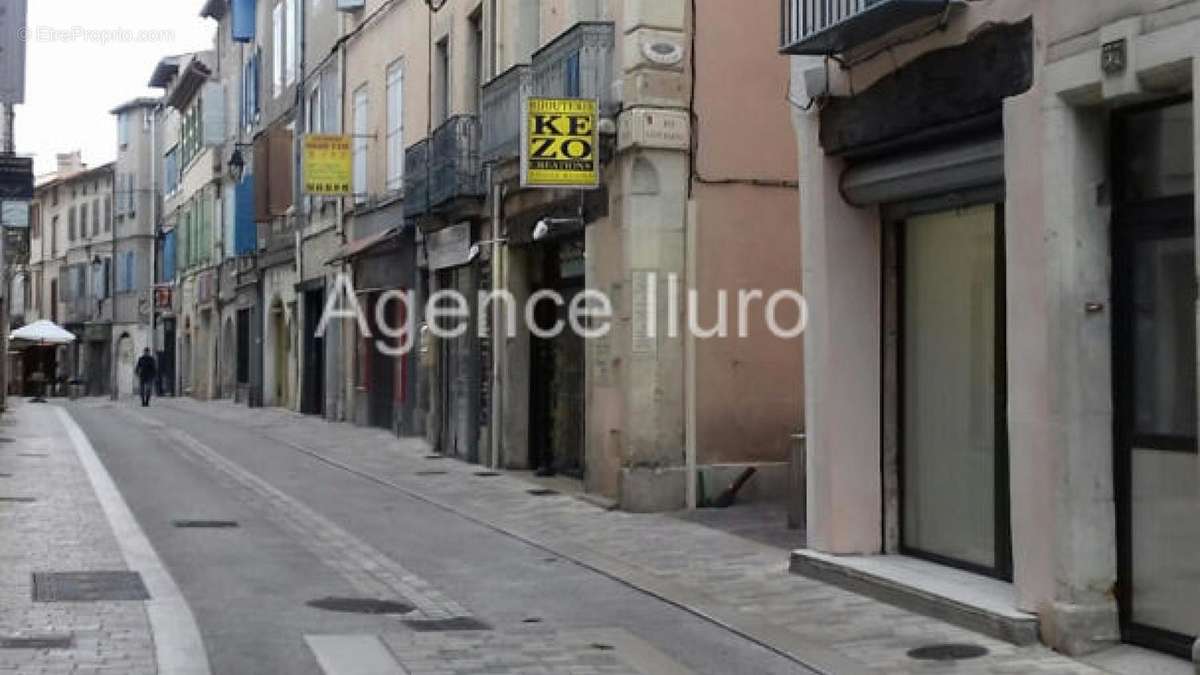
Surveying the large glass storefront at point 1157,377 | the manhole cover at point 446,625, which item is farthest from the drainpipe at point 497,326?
the large glass storefront at point 1157,377

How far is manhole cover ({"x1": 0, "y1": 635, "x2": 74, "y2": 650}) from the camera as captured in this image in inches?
289

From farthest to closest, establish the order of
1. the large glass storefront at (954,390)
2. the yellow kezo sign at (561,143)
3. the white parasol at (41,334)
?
the white parasol at (41,334)
the yellow kezo sign at (561,143)
the large glass storefront at (954,390)

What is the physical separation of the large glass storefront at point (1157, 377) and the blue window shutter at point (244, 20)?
32.6 meters

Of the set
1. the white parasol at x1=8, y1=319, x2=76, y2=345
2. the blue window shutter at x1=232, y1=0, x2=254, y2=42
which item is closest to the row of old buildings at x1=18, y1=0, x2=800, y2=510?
the blue window shutter at x1=232, y1=0, x2=254, y2=42

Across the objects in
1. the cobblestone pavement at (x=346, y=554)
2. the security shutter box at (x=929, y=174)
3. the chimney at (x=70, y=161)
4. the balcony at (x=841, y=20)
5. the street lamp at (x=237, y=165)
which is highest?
the chimney at (x=70, y=161)

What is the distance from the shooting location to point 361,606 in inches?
353

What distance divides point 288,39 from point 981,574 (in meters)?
27.0

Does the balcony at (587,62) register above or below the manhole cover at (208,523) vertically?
above

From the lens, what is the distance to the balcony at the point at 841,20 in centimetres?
848

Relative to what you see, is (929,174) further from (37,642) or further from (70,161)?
(70,161)

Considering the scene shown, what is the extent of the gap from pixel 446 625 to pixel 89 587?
2.52m

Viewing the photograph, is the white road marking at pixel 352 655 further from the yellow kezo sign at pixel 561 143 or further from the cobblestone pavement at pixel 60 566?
the yellow kezo sign at pixel 561 143

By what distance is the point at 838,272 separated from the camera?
1008cm

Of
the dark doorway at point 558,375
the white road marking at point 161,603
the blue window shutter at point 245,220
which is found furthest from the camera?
the blue window shutter at point 245,220
